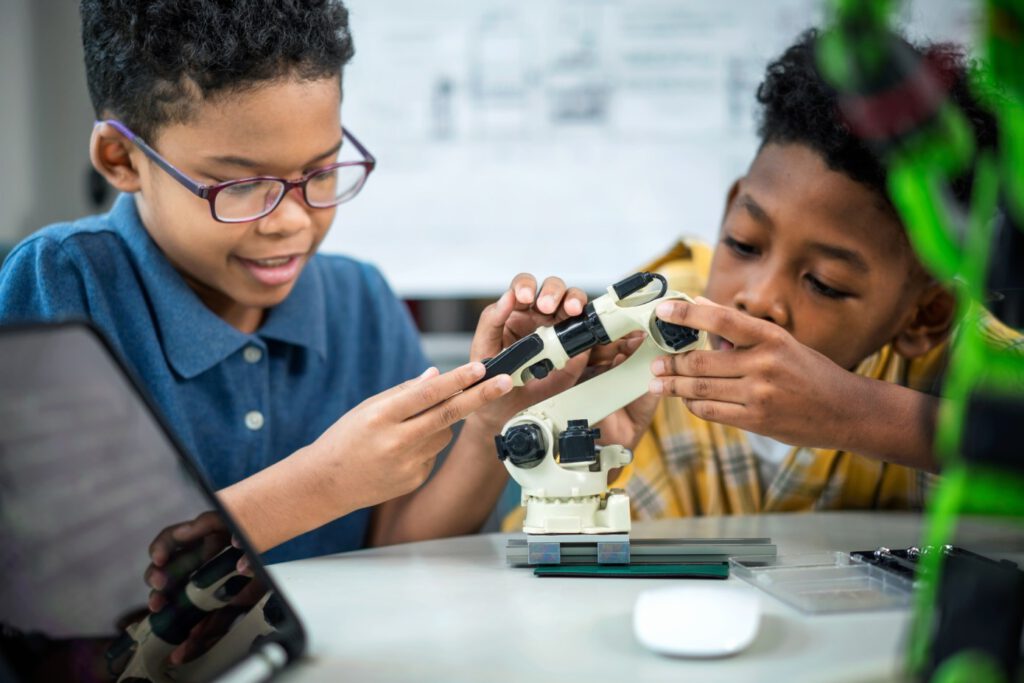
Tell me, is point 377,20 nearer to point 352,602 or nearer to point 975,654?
point 352,602

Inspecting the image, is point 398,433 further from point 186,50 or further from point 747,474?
point 747,474

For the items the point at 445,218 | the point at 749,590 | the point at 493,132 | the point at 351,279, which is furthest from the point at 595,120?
the point at 749,590

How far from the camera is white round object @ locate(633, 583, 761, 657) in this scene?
685 millimetres

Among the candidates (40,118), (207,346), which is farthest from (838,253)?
(40,118)

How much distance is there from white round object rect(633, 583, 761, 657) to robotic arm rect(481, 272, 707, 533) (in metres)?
0.26

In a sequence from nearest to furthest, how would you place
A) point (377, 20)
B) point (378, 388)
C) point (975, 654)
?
point (975, 654)
point (378, 388)
point (377, 20)

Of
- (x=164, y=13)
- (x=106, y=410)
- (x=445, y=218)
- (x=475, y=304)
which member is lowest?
(x=475, y=304)

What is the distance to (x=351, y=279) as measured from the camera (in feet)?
5.02

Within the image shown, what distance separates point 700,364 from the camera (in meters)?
1.03

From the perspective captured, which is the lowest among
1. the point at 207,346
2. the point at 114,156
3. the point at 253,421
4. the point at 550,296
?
the point at 253,421

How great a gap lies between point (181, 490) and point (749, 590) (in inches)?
18.9

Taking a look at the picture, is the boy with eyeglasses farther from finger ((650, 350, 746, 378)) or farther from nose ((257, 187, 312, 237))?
finger ((650, 350, 746, 378))

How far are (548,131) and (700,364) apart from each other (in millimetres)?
1383

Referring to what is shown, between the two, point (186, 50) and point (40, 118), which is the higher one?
point (186, 50)
